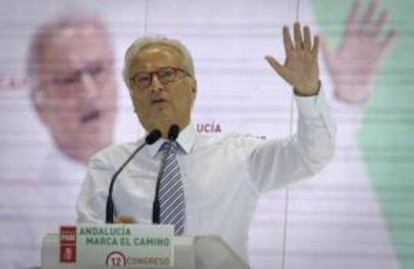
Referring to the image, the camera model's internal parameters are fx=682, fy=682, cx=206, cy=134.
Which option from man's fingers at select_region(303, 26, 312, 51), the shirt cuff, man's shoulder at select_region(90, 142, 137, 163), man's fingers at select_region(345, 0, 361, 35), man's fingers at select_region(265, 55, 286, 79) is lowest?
man's shoulder at select_region(90, 142, 137, 163)

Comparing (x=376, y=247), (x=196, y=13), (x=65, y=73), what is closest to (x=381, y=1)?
(x=196, y=13)

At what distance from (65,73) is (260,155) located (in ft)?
4.16

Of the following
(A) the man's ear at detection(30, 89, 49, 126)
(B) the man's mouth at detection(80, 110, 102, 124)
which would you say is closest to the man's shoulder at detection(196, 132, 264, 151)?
(B) the man's mouth at detection(80, 110, 102, 124)

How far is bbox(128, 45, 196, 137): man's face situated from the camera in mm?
2086

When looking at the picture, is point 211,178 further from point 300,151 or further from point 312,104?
point 312,104

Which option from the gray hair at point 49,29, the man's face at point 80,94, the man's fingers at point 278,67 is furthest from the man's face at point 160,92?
the gray hair at point 49,29

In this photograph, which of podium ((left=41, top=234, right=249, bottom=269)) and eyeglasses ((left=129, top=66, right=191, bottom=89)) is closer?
podium ((left=41, top=234, right=249, bottom=269))

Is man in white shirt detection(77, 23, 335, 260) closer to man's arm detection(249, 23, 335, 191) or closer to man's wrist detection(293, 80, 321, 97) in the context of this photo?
man's arm detection(249, 23, 335, 191)

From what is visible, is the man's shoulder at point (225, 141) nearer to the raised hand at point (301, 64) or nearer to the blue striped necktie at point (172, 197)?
the blue striped necktie at point (172, 197)

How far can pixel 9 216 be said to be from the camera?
304cm

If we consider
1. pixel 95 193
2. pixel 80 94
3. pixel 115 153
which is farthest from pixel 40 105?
pixel 95 193

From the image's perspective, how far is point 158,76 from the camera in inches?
82.8

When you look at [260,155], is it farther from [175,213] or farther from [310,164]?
[175,213]

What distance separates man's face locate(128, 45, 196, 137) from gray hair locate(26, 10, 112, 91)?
3.40ft
